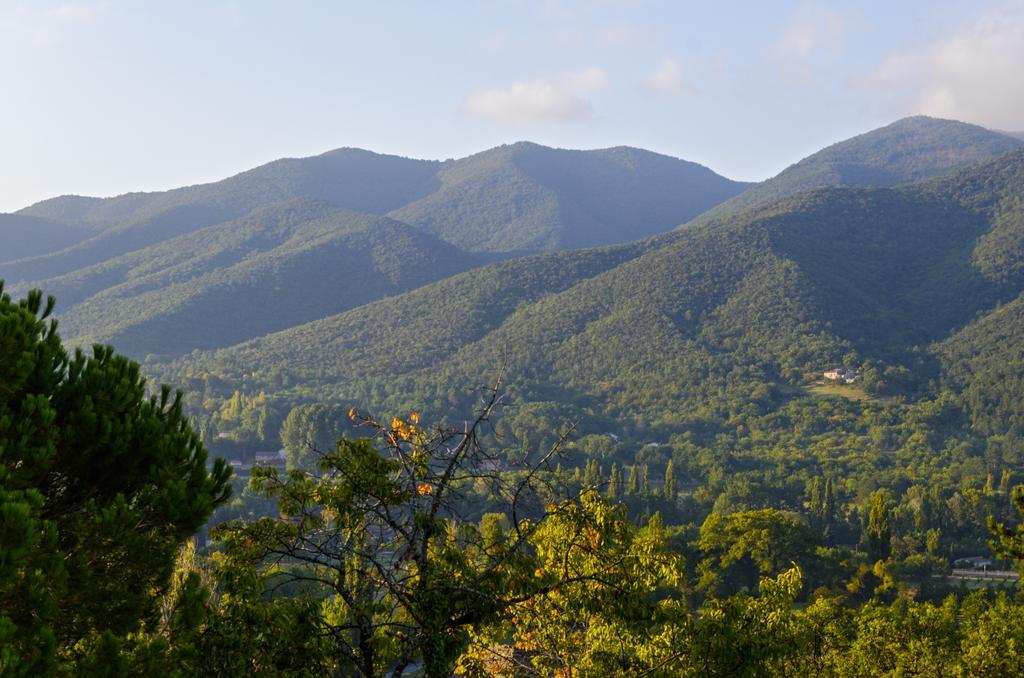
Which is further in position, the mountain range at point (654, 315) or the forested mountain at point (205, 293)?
the forested mountain at point (205, 293)

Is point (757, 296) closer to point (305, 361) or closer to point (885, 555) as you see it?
point (305, 361)

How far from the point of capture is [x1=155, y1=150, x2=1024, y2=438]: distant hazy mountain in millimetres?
120625

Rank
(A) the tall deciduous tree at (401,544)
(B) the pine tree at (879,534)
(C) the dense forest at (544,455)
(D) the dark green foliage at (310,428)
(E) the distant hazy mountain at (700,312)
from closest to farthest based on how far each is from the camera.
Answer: (A) the tall deciduous tree at (401,544), (C) the dense forest at (544,455), (B) the pine tree at (879,534), (D) the dark green foliage at (310,428), (E) the distant hazy mountain at (700,312)

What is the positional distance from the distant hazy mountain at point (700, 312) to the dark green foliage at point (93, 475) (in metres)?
101

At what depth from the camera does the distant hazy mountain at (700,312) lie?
396 ft

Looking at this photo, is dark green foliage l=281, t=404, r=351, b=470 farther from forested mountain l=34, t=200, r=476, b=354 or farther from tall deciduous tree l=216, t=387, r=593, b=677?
tall deciduous tree l=216, t=387, r=593, b=677

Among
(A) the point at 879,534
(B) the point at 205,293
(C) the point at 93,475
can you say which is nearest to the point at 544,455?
(C) the point at 93,475

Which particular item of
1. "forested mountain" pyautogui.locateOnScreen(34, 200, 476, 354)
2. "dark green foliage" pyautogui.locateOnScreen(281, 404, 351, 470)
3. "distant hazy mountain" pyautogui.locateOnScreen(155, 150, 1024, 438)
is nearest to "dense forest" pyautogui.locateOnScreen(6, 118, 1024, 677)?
"dark green foliage" pyautogui.locateOnScreen(281, 404, 351, 470)

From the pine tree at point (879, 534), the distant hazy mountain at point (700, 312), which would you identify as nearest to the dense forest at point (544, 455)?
the distant hazy mountain at point (700, 312)

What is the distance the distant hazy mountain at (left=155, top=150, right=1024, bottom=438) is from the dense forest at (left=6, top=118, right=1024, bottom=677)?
0.69 metres

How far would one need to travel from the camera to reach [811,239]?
154m

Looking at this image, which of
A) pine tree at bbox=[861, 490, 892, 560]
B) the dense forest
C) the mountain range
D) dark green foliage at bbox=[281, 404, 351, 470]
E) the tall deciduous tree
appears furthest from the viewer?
the mountain range

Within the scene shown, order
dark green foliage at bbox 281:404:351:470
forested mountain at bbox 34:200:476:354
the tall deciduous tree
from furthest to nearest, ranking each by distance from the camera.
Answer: forested mountain at bbox 34:200:476:354 → dark green foliage at bbox 281:404:351:470 → the tall deciduous tree

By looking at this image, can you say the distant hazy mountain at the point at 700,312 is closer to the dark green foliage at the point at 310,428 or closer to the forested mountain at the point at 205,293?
the forested mountain at the point at 205,293
